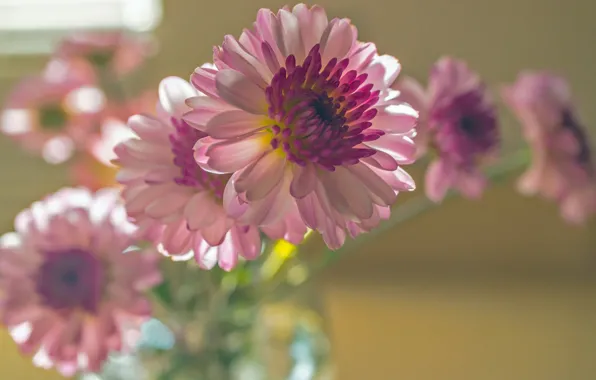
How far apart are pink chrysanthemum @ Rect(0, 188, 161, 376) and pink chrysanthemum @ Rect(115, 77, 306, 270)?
0.29ft

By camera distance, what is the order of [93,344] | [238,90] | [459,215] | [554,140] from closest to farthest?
[238,90]
[93,344]
[554,140]
[459,215]

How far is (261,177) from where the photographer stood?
0.98 ft

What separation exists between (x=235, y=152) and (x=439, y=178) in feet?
0.62

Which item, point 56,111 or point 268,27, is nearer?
point 268,27

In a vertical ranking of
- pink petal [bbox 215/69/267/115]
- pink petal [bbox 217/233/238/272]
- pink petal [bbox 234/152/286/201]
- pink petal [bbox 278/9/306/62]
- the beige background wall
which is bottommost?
the beige background wall

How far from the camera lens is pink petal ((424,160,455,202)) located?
1.49 feet

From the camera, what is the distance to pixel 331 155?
31cm

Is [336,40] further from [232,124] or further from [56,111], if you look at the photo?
Answer: [56,111]

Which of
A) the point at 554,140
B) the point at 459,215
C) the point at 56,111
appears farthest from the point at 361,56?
the point at 459,215

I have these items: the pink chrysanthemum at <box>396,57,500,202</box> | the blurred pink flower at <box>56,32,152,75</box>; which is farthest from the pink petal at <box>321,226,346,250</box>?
the blurred pink flower at <box>56,32,152,75</box>

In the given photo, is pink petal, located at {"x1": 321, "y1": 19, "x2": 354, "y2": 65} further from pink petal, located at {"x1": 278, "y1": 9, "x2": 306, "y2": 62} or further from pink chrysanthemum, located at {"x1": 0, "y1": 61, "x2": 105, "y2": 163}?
pink chrysanthemum, located at {"x1": 0, "y1": 61, "x2": 105, "y2": 163}

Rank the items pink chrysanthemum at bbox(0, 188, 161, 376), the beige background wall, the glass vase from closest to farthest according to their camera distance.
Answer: pink chrysanthemum at bbox(0, 188, 161, 376)
the glass vase
the beige background wall

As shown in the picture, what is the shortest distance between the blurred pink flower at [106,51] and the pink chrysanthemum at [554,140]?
0.31m

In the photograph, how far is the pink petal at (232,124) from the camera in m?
0.29
